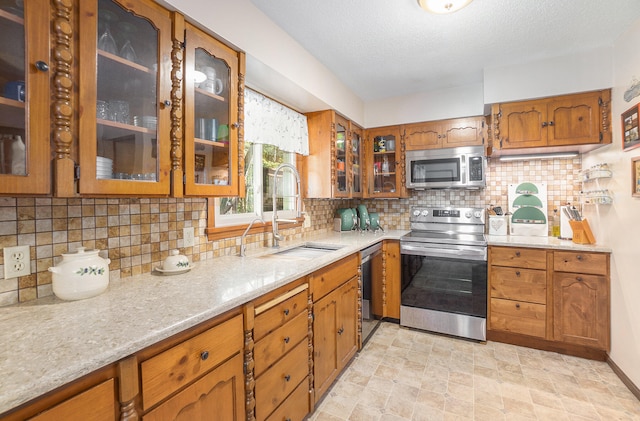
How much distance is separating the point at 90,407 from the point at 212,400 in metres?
0.43

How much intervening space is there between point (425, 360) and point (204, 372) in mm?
1888

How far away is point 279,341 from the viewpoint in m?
1.44

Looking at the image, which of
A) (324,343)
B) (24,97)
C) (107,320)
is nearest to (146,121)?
(24,97)

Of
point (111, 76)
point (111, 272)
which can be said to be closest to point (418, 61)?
point (111, 76)

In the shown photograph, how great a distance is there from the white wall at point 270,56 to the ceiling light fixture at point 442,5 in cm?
87

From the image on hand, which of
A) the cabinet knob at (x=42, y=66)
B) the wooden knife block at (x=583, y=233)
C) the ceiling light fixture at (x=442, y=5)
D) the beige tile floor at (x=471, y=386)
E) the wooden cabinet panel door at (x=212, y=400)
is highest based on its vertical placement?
the ceiling light fixture at (x=442, y=5)

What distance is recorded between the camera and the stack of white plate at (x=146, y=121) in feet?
3.92

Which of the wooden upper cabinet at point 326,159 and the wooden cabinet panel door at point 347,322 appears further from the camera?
the wooden upper cabinet at point 326,159

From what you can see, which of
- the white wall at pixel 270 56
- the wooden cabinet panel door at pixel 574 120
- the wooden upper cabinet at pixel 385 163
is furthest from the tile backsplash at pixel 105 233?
the wooden cabinet panel door at pixel 574 120

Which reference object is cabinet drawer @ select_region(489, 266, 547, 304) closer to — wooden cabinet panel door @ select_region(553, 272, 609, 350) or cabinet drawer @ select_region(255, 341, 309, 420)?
wooden cabinet panel door @ select_region(553, 272, 609, 350)

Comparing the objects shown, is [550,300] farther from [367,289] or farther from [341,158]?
[341,158]

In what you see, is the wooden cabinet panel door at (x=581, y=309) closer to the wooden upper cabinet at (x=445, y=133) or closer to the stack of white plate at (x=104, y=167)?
the wooden upper cabinet at (x=445, y=133)

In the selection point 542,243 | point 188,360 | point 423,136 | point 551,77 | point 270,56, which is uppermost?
point 551,77

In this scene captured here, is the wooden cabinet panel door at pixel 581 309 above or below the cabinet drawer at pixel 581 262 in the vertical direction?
below
